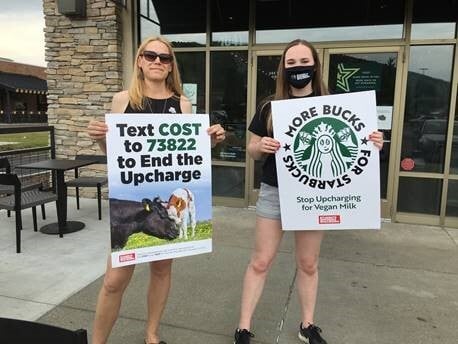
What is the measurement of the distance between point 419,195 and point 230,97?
2.87 metres

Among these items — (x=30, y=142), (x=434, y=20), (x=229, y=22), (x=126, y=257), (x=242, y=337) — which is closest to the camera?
(x=126, y=257)

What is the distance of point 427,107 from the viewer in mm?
5480

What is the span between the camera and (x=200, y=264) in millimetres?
4059

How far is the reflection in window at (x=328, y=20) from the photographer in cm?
550

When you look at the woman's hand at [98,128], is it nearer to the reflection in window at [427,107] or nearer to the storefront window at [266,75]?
the storefront window at [266,75]

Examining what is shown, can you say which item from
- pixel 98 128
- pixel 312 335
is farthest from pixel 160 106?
pixel 312 335

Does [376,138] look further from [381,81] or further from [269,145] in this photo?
[381,81]

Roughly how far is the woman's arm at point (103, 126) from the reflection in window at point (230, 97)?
157 inches

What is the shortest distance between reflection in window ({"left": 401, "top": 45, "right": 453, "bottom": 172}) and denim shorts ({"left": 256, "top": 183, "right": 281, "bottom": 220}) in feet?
12.1

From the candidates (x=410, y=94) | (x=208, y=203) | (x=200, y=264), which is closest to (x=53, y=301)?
(x=200, y=264)

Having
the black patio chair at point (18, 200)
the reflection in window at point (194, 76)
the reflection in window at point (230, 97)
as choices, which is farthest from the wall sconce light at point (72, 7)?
the black patio chair at point (18, 200)

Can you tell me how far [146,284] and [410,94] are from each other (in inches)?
159

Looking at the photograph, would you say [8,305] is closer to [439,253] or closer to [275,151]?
[275,151]

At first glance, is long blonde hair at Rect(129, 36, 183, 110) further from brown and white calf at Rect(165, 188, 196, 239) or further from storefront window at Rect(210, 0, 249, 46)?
storefront window at Rect(210, 0, 249, 46)
